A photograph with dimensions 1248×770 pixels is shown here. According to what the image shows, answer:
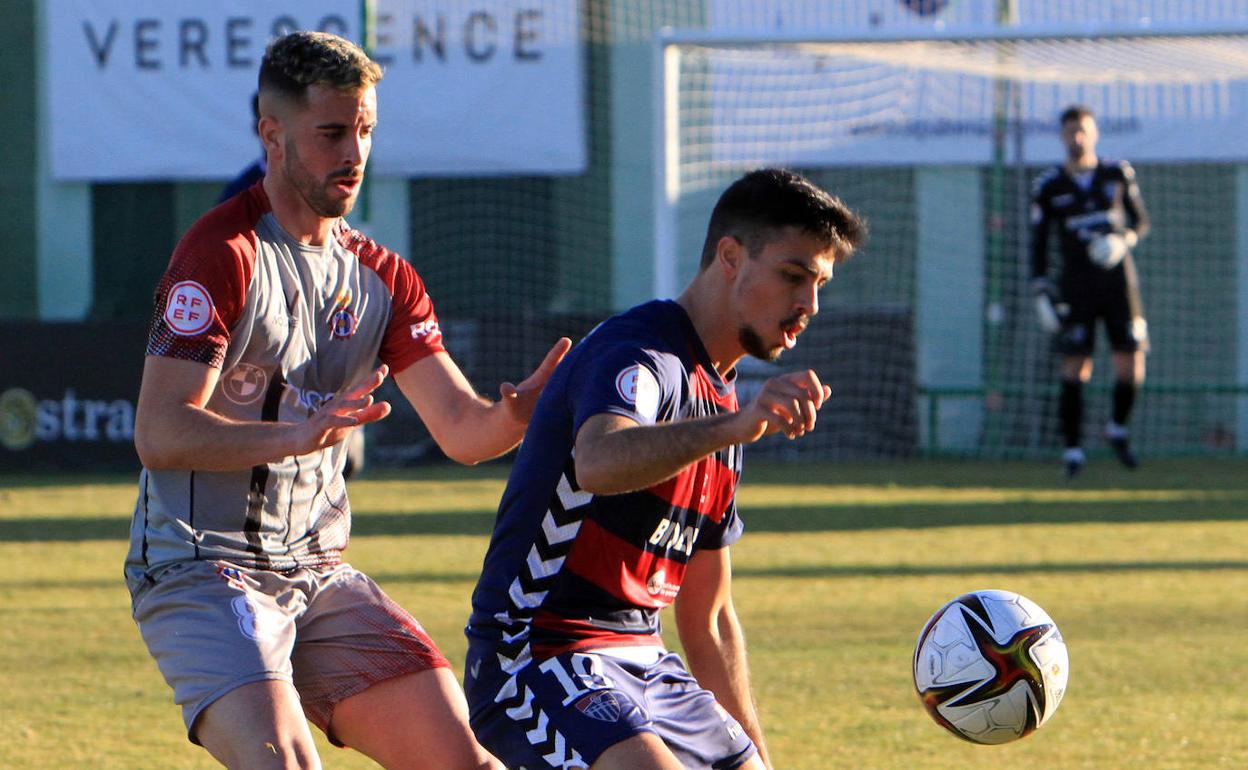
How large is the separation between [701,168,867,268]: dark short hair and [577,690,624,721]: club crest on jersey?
3.00 ft

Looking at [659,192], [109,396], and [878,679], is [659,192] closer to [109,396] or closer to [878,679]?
[109,396]

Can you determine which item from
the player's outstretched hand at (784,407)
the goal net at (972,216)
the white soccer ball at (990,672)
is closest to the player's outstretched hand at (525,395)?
the player's outstretched hand at (784,407)

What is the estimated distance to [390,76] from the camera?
16.2 meters

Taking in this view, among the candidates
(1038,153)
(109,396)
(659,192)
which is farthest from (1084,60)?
(109,396)

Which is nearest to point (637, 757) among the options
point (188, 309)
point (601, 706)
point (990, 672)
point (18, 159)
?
point (601, 706)

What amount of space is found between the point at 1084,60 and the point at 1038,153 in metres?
1.34

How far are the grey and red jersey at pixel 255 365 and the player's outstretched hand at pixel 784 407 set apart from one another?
1.12 m

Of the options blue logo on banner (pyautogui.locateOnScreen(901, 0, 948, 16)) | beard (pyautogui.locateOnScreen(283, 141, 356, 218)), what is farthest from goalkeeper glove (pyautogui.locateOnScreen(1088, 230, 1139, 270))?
beard (pyautogui.locateOnScreen(283, 141, 356, 218))

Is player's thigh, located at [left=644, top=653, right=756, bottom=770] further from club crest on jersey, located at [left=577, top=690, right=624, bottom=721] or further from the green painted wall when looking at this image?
the green painted wall

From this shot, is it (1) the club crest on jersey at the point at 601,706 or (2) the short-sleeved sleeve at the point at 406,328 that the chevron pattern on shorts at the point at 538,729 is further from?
(2) the short-sleeved sleeve at the point at 406,328

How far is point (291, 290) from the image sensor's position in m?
3.98

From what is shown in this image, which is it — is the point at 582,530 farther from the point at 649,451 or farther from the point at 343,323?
the point at 343,323

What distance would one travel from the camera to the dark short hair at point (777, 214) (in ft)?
12.2

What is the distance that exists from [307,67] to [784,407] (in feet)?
4.36
